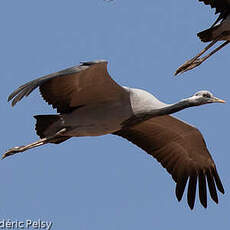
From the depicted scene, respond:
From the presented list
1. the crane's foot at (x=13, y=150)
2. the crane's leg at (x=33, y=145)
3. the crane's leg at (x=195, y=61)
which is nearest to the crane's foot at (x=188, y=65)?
the crane's leg at (x=195, y=61)

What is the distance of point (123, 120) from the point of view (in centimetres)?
1435

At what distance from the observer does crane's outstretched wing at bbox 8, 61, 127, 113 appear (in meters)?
13.6

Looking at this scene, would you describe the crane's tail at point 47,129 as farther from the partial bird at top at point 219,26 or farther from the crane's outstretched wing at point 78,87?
the partial bird at top at point 219,26

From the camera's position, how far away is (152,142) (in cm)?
1606

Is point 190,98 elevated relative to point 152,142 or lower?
elevated

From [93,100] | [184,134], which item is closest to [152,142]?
[184,134]

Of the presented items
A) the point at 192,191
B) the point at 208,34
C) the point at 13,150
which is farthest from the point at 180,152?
→ the point at 13,150

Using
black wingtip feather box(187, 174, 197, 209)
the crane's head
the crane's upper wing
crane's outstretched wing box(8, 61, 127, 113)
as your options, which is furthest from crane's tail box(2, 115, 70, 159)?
the crane's upper wing

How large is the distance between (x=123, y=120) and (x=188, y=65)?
300cm

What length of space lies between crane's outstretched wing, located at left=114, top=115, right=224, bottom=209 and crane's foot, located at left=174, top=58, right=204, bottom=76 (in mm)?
1373

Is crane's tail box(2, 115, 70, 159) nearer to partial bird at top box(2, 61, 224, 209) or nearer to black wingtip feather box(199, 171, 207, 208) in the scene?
partial bird at top box(2, 61, 224, 209)

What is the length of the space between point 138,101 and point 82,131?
1117 mm

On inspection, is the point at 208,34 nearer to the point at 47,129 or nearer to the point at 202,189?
the point at 202,189

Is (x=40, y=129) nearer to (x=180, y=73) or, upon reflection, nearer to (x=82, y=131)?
(x=82, y=131)
